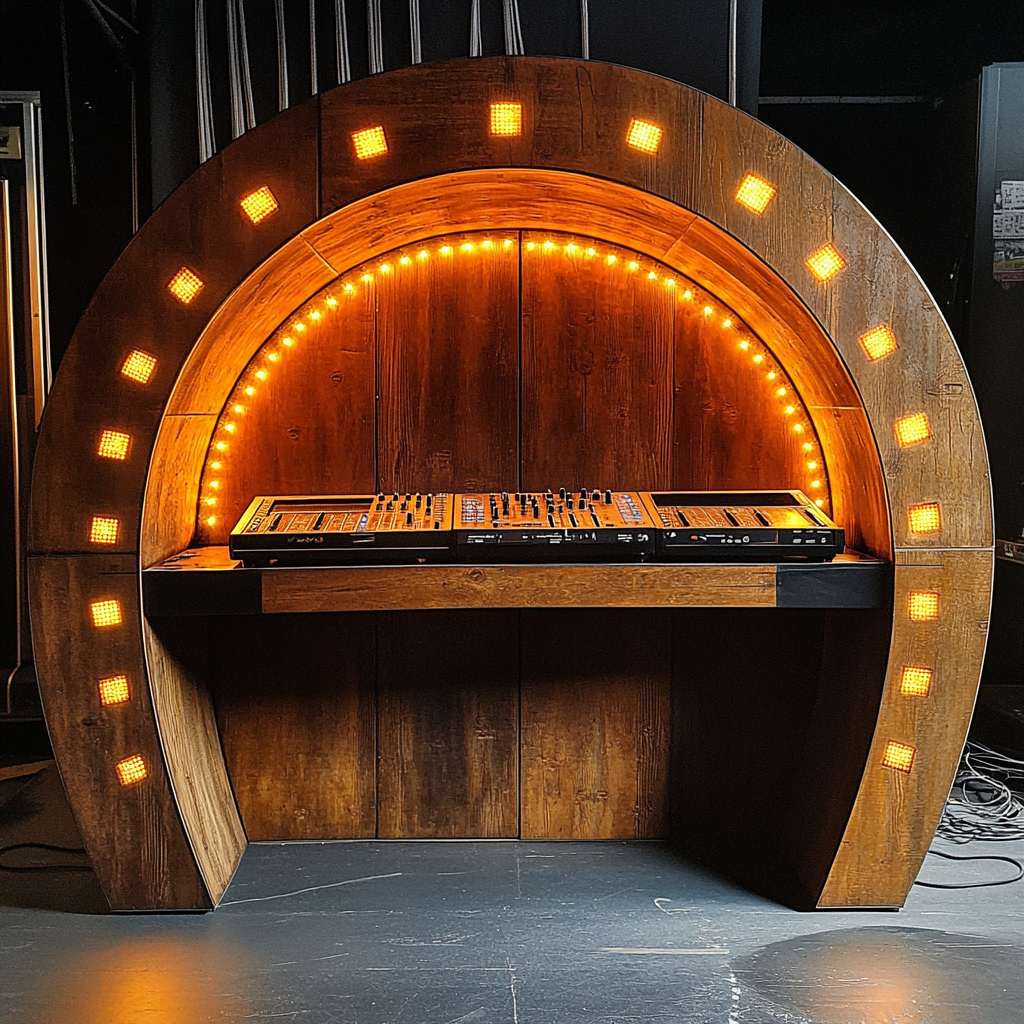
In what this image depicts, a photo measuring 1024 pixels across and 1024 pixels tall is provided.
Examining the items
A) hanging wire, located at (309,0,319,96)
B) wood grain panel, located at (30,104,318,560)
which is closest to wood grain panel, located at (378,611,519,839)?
wood grain panel, located at (30,104,318,560)

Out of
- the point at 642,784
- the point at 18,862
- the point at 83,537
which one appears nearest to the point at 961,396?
the point at 642,784

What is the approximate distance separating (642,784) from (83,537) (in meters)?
1.90

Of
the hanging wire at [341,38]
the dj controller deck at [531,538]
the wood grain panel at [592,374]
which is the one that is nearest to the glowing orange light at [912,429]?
the dj controller deck at [531,538]

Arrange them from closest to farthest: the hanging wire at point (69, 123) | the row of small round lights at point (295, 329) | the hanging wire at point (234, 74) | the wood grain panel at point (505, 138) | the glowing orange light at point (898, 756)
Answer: the wood grain panel at point (505, 138) → the glowing orange light at point (898, 756) → the row of small round lights at point (295, 329) → the hanging wire at point (234, 74) → the hanging wire at point (69, 123)

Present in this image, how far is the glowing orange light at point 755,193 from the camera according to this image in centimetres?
264

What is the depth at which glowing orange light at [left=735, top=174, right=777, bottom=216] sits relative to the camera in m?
2.64

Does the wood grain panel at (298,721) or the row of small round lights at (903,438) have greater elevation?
the row of small round lights at (903,438)

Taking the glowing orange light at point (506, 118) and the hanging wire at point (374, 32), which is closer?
the glowing orange light at point (506, 118)

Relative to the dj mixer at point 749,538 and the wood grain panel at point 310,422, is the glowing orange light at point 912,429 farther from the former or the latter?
the wood grain panel at point 310,422

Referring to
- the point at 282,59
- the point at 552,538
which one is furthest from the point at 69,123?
the point at 552,538

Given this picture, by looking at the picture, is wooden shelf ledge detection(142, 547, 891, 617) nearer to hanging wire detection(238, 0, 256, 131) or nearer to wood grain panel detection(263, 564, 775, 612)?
wood grain panel detection(263, 564, 775, 612)

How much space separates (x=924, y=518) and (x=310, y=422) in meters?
1.89

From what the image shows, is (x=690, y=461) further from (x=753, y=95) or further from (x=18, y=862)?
(x=18, y=862)

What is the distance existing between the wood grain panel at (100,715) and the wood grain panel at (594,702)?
117 cm
